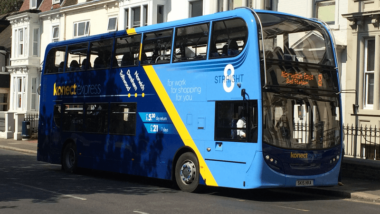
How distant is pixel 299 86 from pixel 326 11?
1008 cm

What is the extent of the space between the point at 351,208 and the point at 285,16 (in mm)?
4447

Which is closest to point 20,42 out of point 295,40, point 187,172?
point 187,172

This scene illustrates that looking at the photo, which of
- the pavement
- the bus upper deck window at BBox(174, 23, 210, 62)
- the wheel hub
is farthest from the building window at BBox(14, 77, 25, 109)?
the pavement

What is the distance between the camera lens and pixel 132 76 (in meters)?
15.3

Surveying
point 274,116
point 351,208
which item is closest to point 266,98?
point 274,116

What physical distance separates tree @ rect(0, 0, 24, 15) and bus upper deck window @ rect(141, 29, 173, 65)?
58.0 m

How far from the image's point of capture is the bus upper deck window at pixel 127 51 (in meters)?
15.2

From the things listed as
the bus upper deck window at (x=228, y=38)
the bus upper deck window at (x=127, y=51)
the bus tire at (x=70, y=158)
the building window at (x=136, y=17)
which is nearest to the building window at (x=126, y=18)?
the building window at (x=136, y=17)

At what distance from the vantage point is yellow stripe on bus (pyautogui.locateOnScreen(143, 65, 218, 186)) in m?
12.7

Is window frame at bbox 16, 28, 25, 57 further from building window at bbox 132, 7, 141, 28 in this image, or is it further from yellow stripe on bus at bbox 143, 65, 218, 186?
yellow stripe on bus at bbox 143, 65, 218, 186

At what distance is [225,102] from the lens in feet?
40.6

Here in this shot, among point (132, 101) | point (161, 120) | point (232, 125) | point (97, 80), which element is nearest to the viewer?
point (232, 125)

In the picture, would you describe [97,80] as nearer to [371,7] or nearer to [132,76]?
[132,76]

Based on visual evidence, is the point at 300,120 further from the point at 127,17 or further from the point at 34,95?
the point at 34,95
